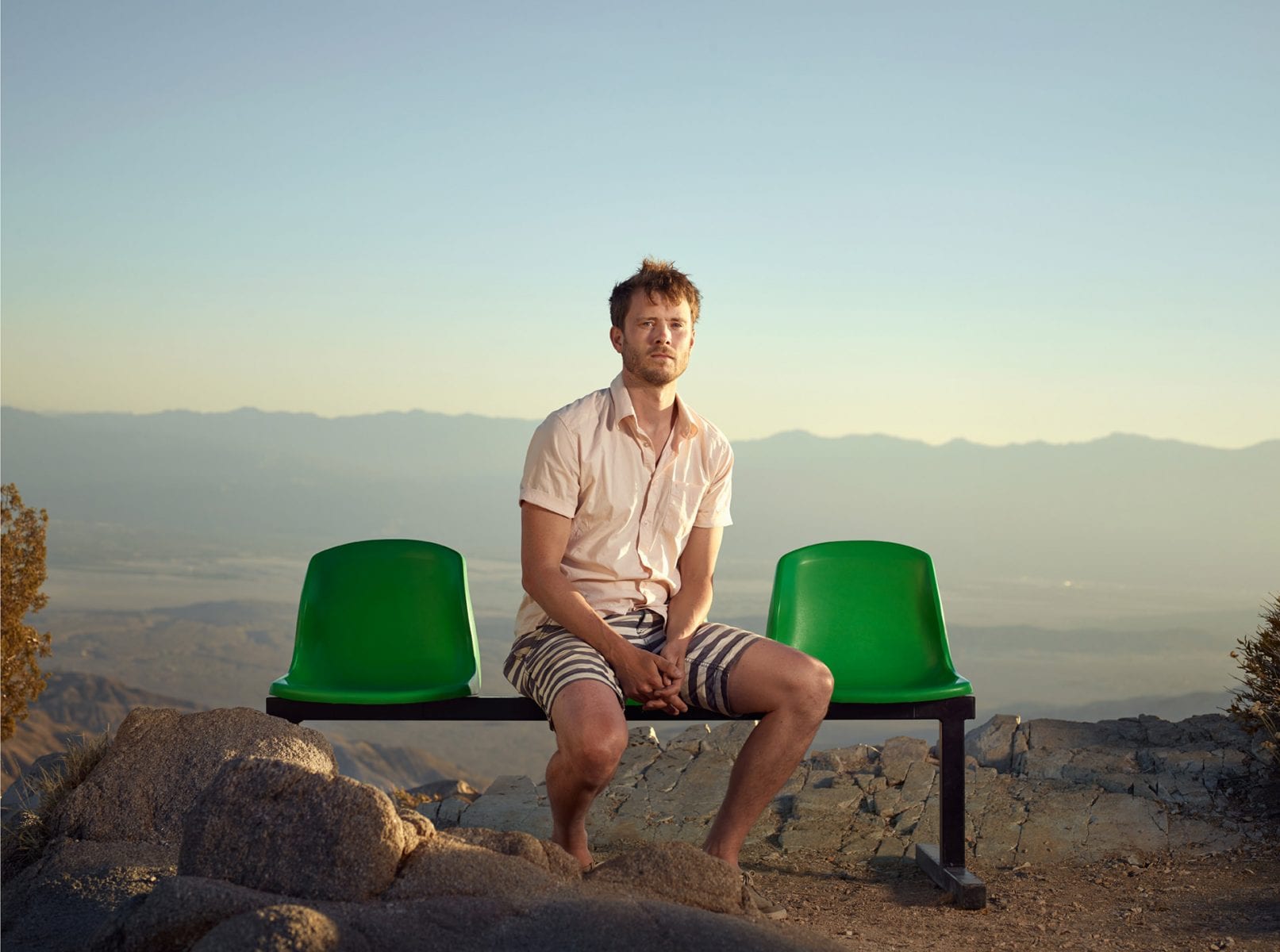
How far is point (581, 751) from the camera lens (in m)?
3.11

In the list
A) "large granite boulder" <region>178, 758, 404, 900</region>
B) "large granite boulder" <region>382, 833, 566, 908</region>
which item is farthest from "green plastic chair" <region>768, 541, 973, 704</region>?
"large granite boulder" <region>178, 758, 404, 900</region>

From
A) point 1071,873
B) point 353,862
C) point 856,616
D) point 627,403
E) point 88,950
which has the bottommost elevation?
point 1071,873

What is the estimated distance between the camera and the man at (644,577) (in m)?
3.40

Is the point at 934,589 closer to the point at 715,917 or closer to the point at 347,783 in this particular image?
the point at 715,917

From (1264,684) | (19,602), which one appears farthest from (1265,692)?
(19,602)

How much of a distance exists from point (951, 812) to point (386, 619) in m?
2.06

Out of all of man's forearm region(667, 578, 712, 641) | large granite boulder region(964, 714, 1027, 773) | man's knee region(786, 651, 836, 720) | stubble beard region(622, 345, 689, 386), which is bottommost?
large granite boulder region(964, 714, 1027, 773)

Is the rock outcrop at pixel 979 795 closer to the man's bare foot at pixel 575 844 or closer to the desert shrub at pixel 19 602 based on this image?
the man's bare foot at pixel 575 844

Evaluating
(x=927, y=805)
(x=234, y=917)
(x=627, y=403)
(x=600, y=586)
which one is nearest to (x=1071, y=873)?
(x=927, y=805)

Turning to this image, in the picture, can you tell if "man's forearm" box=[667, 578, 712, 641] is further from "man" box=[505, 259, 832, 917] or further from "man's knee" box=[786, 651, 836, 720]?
"man's knee" box=[786, 651, 836, 720]

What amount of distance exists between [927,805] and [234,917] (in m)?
3.32

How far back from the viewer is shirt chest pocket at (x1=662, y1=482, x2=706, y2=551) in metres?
3.71

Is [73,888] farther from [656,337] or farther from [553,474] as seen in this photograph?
[656,337]

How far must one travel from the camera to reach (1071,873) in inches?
168
